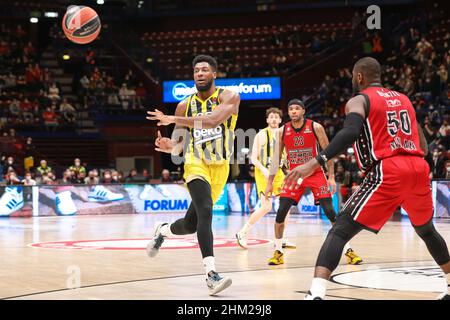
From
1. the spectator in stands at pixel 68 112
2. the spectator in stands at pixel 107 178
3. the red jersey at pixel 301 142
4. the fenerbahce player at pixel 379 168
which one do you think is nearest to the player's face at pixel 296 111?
the red jersey at pixel 301 142

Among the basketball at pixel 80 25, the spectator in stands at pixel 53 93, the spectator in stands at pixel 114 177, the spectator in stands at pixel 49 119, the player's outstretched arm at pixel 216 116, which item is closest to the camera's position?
the player's outstretched arm at pixel 216 116

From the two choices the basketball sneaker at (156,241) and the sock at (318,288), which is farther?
the basketball sneaker at (156,241)

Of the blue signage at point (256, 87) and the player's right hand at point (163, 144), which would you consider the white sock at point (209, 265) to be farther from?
the blue signage at point (256, 87)

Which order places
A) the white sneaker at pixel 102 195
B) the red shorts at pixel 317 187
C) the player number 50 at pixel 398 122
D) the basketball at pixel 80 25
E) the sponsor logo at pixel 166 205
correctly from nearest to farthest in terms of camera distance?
1. the player number 50 at pixel 398 122
2. the red shorts at pixel 317 187
3. the basketball at pixel 80 25
4. the white sneaker at pixel 102 195
5. the sponsor logo at pixel 166 205

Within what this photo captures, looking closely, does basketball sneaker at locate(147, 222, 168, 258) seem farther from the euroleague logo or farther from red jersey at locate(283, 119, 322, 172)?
the euroleague logo

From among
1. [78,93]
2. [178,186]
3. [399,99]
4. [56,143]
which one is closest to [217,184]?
[399,99]

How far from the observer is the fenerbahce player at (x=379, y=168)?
243 inches

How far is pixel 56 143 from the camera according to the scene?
1242 inches

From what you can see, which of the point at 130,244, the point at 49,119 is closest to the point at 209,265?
the point at 130,244

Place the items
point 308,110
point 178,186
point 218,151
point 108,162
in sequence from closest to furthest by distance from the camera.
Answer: point 218,151 < point 178,186 < point 308,110 < point 108,162

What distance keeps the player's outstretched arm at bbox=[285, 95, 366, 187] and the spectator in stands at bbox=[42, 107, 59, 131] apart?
2628 centimetres

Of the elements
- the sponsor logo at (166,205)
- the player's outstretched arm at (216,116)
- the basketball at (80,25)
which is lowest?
the sponsor logo at (166,205)

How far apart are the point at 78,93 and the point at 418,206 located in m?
28.8

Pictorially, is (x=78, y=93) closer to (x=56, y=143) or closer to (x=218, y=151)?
(x=56, y=143)
